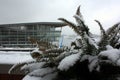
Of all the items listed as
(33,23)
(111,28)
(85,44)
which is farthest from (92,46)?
(33,23)

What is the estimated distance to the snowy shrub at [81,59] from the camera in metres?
1.11

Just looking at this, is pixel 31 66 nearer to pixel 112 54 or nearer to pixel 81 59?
pixel 81 59

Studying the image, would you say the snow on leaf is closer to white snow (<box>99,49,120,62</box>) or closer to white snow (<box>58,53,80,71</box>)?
white snow (<box>58,53,80,71</box>)

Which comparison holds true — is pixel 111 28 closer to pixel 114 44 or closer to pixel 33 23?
pixel 114 44

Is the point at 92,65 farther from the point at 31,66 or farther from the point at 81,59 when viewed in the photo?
the point at 31,66

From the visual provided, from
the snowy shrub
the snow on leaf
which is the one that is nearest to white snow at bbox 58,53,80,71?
the snowy shrub

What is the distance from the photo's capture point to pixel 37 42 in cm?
128

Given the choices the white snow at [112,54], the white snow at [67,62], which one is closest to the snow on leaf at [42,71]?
the white snow at [67,62]

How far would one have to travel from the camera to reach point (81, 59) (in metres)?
1.14

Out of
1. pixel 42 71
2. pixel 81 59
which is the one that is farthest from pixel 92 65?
pixel 42 71

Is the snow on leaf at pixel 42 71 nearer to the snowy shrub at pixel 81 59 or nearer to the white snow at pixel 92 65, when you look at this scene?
the snowy shrub at pixel 81 59

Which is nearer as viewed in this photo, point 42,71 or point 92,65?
point 92,65

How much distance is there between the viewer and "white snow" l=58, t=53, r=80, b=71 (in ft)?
3.59

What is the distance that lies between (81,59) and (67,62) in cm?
7
